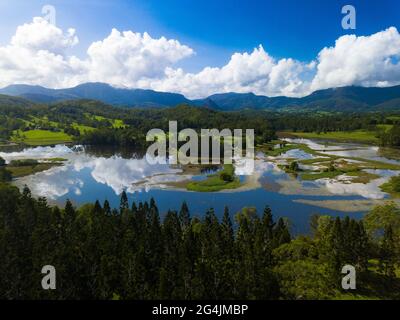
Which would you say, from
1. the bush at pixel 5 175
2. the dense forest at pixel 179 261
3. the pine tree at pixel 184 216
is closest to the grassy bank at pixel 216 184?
the pine tree at pixel 184 216

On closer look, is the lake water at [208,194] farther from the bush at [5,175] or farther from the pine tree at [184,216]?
the pine tree at [184,216]

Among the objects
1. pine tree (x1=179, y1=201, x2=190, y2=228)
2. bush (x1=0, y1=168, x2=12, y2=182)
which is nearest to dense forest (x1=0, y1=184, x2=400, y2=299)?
pine tree (x1=179, y1=201, x2=190, y2=228)

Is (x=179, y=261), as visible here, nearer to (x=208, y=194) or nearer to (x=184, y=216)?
(x=184, y=216)

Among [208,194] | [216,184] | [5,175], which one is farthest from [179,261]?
[5,175]

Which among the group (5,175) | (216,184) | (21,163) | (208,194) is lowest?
(208,194)

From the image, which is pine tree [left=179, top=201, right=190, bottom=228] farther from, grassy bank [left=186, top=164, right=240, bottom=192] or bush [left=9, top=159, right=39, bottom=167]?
bush [left=9, top=159, right=39, bottom=167]

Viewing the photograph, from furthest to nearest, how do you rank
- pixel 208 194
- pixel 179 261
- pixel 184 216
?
pixel 208 194, pixel 184 216, pixel 179 261
